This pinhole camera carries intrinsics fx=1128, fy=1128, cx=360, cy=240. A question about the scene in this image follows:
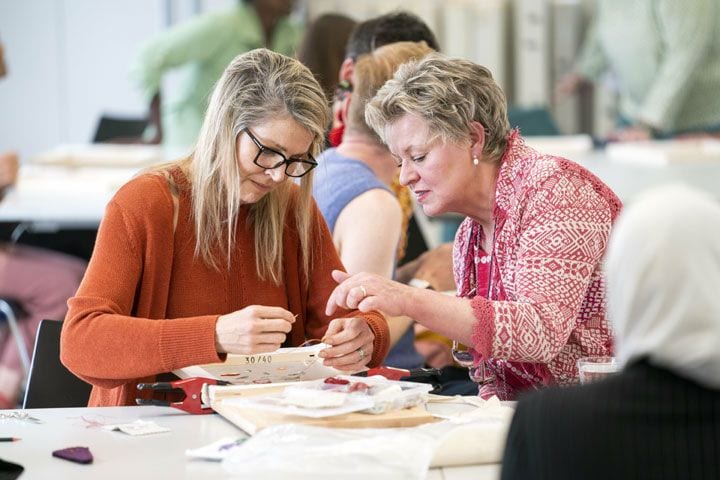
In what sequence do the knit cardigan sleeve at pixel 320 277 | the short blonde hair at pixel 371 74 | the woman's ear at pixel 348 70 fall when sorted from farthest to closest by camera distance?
1. the woman's ear at pixel 348 70
2. the short blonde hair at pixel 371 74
3. the knit cardigan sleeve at pixel 320 277

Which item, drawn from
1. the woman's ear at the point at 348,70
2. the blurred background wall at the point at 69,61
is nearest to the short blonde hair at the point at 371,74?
the woman's ear at the point at 348,70

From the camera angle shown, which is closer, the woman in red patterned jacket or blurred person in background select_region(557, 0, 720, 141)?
the woman in red patterned jacket

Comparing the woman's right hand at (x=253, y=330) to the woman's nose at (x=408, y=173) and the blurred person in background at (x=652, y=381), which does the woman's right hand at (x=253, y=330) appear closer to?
the woman's nose at (x=408, y=173)

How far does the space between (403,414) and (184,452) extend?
391 millimetres

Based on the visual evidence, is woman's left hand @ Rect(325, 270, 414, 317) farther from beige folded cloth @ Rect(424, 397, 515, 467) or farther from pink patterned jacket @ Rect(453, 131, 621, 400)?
beige folded cloth @ Rect(424, 397, 515, 467)

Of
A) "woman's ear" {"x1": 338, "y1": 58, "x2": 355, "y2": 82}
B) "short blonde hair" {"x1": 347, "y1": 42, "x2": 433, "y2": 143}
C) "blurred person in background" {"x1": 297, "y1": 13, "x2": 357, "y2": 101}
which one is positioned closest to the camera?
"short blonde hair" {"x1": 347, "y1": 42, "x2": 433, "y2": 143}

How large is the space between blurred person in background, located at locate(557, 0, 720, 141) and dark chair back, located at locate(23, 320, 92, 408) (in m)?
3.86

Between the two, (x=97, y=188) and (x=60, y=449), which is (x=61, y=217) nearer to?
(x=97, y=188)

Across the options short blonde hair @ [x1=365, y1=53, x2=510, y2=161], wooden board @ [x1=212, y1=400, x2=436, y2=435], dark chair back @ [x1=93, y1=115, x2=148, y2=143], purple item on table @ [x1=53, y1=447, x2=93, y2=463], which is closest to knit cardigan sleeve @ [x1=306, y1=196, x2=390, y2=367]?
short blonde hair @ [x1=365, y1=53, x2=510, y2=161]

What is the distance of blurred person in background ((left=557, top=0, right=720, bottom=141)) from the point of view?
5672mm

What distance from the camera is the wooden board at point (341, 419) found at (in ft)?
6.40

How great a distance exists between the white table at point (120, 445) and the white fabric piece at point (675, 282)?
0.59 m

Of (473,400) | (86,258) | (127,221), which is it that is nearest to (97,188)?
(86,258)

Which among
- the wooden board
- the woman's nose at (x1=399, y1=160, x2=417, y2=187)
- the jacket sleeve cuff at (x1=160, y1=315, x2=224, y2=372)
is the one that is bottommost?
the wooden board
